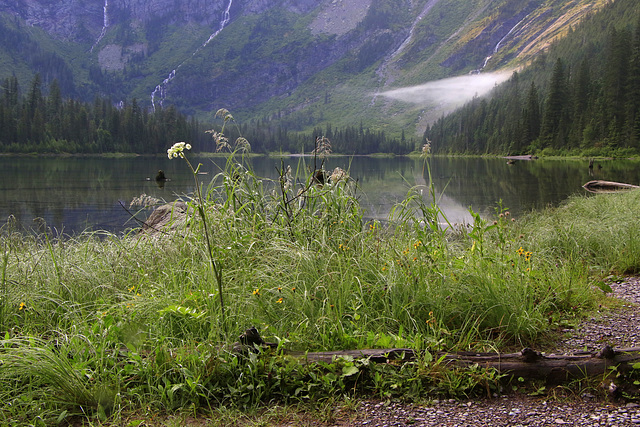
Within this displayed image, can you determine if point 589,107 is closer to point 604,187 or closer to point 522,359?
point 604,187

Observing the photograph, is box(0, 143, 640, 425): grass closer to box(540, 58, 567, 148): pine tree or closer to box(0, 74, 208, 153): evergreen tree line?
box(540, 58, 567, 148): pine tree

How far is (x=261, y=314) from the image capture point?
441cm

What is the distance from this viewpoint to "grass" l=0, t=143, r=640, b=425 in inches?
134

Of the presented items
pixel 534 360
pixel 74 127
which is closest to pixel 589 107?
pixel 534 360

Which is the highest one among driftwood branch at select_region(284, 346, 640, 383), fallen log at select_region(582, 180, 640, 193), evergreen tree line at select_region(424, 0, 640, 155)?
evergreen tree line at select_region(424, 0, 640, 155)

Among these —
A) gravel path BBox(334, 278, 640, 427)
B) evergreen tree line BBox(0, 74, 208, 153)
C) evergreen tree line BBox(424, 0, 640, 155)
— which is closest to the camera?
gravel path BBox(334, 278, 640, 427)

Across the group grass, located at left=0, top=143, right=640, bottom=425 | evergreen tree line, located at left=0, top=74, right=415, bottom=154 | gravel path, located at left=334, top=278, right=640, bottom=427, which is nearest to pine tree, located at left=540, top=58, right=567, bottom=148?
evergreen tree line, located at left=0, top=74, right=415, bottom=154

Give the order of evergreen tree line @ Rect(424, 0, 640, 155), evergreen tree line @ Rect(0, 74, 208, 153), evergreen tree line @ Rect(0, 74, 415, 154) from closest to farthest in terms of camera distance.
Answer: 1. evergreen tree line @ Rect(424, 0, 640, 155)
2. evergreen tree line @ Rect(0, 74, 208, 153)
3. evergreen tree line @ Rect(0, 74, 415, 154)

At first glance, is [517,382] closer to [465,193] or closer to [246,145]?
[246,145]

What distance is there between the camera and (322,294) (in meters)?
4.66

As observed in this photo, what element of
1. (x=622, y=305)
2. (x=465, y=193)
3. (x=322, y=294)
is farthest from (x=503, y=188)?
(x=322, y=294)

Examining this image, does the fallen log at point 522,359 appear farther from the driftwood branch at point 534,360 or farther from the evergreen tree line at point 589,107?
the evergreen tree line at point 589,107

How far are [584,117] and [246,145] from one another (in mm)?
82746

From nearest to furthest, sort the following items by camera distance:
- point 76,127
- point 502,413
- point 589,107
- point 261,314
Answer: point 502,413
point 261,314
point 589,107
point 76,127
